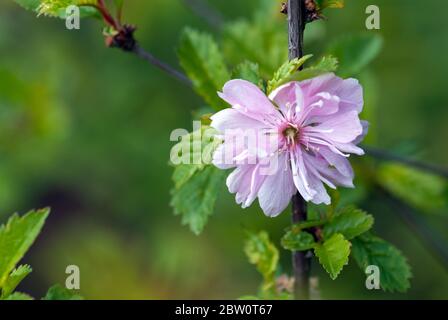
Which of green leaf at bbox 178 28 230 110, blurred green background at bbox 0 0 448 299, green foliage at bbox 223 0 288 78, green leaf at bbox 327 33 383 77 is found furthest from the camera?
blurred green background at bbox 0 0 448 299

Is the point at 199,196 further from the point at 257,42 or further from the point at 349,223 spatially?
the point at 257,42

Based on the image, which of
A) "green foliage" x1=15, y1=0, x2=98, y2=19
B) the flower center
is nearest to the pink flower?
the flower center

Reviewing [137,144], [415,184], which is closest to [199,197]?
[415,184]

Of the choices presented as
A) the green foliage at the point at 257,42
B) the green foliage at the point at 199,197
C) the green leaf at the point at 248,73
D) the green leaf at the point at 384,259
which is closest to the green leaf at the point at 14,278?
the green foliage at the point at 199,197

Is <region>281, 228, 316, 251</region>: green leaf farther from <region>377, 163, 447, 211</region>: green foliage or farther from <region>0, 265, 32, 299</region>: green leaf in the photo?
<region>377, 163, 447, 211</region>: green foliage

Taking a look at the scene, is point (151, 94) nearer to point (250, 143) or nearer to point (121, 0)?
point (121, 0)
